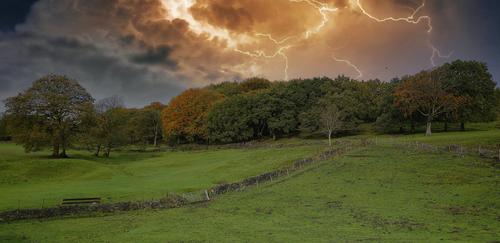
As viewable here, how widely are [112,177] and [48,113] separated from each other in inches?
974

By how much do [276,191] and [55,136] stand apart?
47.0 m

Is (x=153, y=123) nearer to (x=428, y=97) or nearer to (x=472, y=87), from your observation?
(x=428, y=97)

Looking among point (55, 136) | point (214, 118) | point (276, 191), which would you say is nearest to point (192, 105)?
point (214, 118)

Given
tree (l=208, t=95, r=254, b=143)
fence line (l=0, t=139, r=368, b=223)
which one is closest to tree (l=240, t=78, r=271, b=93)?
tree (l=208, t=95, r=254, b=143)

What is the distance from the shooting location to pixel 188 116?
11269cm

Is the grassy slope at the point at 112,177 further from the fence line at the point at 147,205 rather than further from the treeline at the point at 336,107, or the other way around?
the treeline at the point at 336,107

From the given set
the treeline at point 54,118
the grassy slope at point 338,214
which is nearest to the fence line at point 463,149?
the grassy slope at point 338,214

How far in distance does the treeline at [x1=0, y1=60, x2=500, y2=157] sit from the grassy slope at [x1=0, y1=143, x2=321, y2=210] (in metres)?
10.8

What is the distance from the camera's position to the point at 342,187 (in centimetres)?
3972

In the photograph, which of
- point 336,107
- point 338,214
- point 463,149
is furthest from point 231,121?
point 338,214

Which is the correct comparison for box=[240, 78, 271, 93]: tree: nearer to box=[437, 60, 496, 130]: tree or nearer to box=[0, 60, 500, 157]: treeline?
box=[0, 60, 500, 157]: treeline

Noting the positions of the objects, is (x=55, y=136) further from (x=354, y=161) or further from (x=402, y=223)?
(x=402, y=223)

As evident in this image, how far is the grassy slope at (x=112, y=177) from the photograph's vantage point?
41.6 meters

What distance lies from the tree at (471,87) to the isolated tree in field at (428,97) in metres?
1.65
